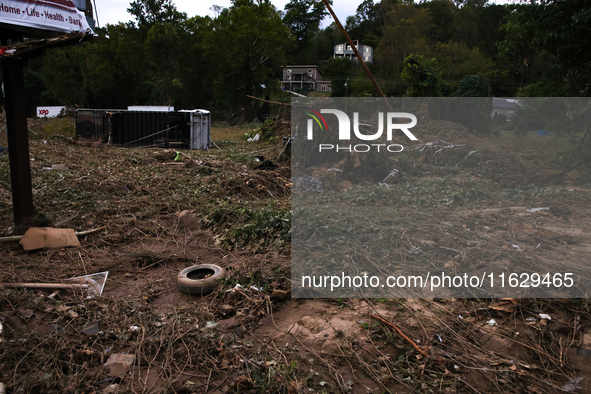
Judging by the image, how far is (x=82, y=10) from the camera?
652 centimetres

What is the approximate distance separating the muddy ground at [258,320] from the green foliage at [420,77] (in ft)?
62.0

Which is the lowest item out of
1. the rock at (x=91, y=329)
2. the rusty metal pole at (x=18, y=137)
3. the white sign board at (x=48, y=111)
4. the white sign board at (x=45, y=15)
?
the rock at (x=91, y=329)

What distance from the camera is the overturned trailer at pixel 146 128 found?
1802 centimetres

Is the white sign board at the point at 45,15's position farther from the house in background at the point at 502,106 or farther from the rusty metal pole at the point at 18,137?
the house in background at the point at 502,106

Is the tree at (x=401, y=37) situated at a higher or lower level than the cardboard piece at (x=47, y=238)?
higher

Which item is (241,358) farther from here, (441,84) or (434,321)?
(441,84)

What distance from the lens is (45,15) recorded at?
5.85m

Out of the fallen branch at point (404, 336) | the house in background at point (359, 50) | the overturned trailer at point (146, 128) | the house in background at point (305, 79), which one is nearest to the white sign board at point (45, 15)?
the fallen branch at point (404, 336)

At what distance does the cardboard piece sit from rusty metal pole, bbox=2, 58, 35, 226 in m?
0.39

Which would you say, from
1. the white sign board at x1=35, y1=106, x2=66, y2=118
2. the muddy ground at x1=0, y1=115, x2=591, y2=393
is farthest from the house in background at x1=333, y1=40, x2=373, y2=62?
the muddy ground at x1=0, y1=115, x2=591, y2=393

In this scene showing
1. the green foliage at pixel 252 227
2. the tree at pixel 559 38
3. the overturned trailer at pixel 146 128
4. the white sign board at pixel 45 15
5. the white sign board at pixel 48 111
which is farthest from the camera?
the white sign board at pixel 48 111

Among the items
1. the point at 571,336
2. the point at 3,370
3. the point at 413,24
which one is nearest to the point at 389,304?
the point at 571,336

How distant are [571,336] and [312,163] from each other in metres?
8.34

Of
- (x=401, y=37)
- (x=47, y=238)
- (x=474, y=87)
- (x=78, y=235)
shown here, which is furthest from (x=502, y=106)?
(x=47, y=238)
